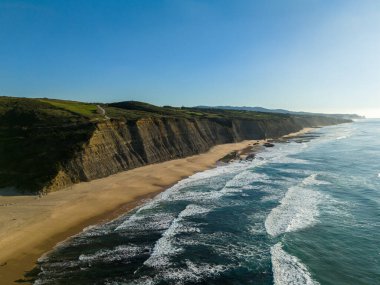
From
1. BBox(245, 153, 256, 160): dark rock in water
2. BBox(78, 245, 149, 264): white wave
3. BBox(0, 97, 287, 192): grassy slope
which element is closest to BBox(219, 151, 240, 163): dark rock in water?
BBox(245, 153, 256, 160): dark rock in water

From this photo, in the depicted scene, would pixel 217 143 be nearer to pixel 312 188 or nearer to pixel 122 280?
pixel 312 188

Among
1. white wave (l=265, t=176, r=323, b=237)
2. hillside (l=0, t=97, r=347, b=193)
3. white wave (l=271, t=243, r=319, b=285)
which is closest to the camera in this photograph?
white wave (l=271, t=243, r=319, b=285)

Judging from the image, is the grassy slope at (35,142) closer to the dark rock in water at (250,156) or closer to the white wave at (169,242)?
the white wave at (169,242)

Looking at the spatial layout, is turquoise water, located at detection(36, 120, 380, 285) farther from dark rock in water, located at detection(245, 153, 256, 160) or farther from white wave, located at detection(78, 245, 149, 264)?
dark rock in water, located at detection(245, 153, 256, 160)

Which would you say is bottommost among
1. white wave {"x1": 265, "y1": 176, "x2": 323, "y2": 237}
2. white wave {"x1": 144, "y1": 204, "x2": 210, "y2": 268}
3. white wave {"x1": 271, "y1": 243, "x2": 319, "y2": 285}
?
white wave {"x1": 271, "y1": 243, "x2": 319, "y2": 285}

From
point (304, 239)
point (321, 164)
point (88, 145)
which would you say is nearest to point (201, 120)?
point (321, 164)
